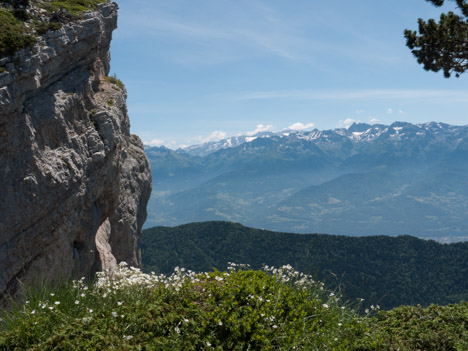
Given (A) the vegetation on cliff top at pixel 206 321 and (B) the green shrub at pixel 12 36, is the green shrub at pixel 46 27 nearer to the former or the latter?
(B) the green shrub at pixel 12 36

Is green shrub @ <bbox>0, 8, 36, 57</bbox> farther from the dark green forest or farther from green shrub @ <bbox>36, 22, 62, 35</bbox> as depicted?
the dark green forest

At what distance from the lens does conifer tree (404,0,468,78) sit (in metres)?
14.0

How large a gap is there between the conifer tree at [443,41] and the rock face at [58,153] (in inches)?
684

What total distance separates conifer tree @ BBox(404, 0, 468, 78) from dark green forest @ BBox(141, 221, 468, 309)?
244ft

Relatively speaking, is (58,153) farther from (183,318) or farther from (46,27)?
(183,318)

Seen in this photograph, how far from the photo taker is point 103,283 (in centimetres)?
834

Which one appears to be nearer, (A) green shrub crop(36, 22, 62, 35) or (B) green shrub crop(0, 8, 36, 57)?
(B) green shrub crop(0, 8, 36, 57)

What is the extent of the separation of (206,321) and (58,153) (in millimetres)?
14854

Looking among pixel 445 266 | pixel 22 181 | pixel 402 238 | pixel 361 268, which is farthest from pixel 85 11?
pixel 402 238

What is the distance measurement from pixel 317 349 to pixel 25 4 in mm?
22442

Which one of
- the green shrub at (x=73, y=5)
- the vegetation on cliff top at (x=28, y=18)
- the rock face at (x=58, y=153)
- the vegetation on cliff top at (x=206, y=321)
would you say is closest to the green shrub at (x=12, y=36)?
the vegetation on cliff top at (x=28, y=18)

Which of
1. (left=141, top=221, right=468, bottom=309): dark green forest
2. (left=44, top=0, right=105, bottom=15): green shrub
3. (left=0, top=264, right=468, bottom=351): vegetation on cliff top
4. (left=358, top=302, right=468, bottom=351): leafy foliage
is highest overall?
(left=44, top=0, right=105, bottom=15): green shrub

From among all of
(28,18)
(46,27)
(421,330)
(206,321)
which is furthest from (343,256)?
(206,321)

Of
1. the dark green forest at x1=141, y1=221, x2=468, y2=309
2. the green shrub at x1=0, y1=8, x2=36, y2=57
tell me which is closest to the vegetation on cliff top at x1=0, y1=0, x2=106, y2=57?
the green shrub at x1=0, y1=8, x2=36, y2=57
